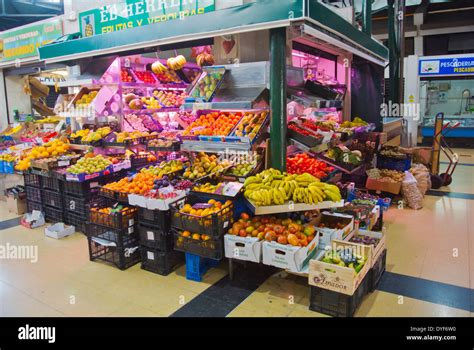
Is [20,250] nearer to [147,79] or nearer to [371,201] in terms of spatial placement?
[147,79]

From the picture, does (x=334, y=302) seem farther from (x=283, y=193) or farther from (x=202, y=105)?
(x=202, y=105)

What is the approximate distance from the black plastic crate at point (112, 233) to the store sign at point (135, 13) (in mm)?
2825

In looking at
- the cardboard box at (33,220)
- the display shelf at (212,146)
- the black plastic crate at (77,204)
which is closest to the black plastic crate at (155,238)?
the display shelf at (212,146)

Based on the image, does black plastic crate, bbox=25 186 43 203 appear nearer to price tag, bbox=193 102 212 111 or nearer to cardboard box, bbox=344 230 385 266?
price tag, bbox=193 102 212 111

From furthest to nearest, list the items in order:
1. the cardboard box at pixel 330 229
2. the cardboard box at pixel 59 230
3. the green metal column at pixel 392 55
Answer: the green metal column at pixel 392 55, the cardboard box at pixel 59 230, the cardboard box at pixel 330 229

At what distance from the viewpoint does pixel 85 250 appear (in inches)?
209

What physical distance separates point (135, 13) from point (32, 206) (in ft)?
12.0

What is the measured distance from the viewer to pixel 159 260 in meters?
4.54

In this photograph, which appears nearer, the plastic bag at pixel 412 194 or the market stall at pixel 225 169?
the market stall at pixel 225 169

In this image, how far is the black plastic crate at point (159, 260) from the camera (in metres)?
4.51

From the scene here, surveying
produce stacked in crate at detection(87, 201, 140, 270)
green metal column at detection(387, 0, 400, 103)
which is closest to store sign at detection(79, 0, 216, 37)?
produce stacked in crate at detection(87, 201, 140, 270)

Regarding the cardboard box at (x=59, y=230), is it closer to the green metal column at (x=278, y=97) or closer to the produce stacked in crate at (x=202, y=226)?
the produce stacked in crate at (x=202, y=226)

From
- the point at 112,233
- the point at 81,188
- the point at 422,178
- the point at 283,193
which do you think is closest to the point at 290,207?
the point at 283,193

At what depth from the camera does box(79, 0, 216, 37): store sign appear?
535 cm
